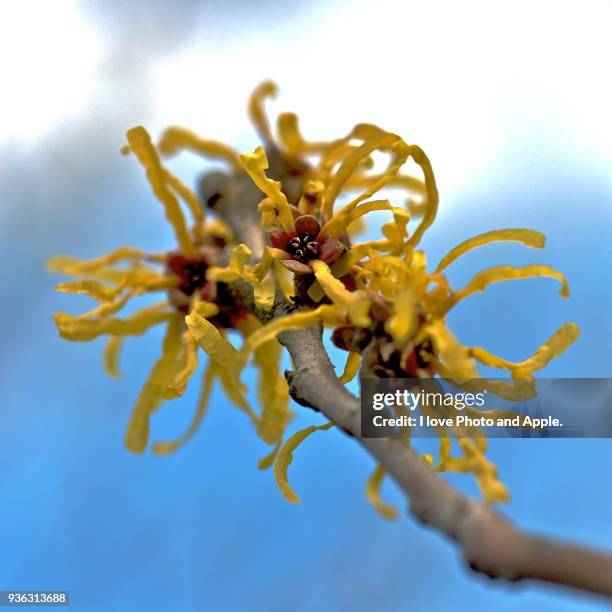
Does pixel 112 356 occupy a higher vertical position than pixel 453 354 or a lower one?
higher

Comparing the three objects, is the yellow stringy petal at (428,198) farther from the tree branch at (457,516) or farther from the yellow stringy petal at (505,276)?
the tree branch at (457,516)

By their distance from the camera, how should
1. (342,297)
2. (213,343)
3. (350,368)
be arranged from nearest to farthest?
1. (342,297)
2. (213,343)
3. (350,368)

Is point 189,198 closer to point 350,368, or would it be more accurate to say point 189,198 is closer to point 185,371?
point 185,371

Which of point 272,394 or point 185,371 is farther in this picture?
point 272,394

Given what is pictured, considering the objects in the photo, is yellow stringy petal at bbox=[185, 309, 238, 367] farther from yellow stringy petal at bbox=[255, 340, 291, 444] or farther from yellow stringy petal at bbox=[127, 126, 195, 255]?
yellow stringy petal at bbox=[127, 126, 195, 255]

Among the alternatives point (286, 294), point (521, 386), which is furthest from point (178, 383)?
point (521, 386)

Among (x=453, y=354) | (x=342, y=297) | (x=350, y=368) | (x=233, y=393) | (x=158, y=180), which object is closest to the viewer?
(x=453, y=354)

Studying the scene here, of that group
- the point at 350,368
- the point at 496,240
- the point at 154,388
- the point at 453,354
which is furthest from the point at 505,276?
the point at 154,388

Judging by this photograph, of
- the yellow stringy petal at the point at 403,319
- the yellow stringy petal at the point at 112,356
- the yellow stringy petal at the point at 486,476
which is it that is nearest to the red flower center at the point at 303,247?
the yellow stringy petal at the point at 403,319
